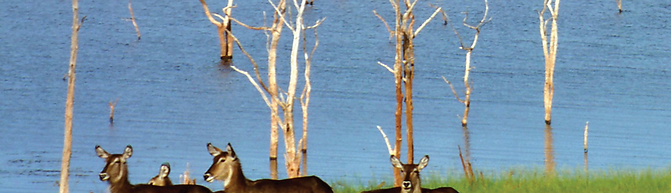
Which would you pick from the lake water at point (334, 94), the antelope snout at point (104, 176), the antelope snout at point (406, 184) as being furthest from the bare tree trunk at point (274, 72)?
the antelope snout at point (406, 184)

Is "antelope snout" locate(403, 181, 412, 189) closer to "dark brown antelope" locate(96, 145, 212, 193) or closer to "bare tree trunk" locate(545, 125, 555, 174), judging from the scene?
"dark brown antelope" locate(96, 145, 212, 193)

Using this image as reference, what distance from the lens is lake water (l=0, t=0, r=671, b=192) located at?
123 ft

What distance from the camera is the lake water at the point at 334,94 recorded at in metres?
37.4

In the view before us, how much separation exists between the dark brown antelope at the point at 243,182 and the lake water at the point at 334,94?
34.6ft

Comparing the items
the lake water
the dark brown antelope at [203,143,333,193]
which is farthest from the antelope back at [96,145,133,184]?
the lake water

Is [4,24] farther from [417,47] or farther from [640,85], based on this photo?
[640,85]

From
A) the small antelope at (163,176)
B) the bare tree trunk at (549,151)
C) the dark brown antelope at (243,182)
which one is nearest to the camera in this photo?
the dark brown antelope at (243,182)

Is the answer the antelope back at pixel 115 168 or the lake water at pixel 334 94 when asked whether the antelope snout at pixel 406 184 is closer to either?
the antelope back at pixel 115 168

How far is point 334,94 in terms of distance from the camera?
169 ft

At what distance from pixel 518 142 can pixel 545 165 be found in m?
4.97

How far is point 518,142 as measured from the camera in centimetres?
4128

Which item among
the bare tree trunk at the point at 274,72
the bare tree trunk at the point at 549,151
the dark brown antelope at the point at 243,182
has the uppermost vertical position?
the bare tree trunk at the point at 274,72

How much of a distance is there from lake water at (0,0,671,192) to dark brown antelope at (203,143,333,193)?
416 inches

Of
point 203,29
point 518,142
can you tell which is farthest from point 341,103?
point 203,29
